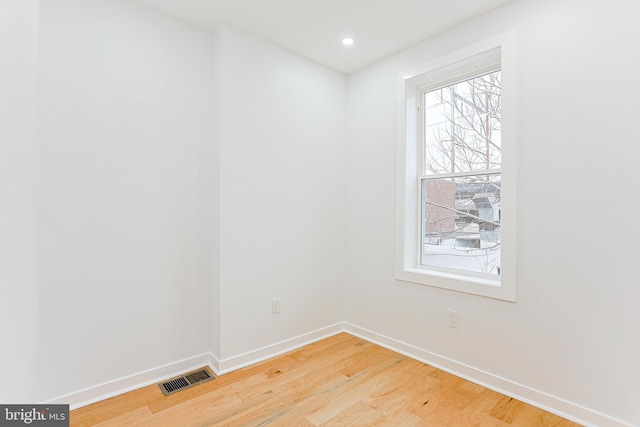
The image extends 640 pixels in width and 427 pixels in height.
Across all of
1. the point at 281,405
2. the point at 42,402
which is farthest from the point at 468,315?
the point at 42,402

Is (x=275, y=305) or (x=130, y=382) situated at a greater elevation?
(x=275, y=305)

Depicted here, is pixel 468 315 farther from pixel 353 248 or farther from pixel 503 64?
pixel 503 64

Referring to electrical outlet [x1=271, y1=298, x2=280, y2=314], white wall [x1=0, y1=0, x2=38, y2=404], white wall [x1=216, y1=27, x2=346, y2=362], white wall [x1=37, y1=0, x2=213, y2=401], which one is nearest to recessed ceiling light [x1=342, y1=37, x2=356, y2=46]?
white wall [x1=216, y1=27, x2=346, y2=362]

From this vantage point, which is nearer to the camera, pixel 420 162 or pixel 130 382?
pixel 130 382

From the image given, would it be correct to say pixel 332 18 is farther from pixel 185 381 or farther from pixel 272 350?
pixel 185 381

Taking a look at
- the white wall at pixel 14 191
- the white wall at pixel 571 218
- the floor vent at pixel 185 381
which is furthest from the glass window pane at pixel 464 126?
the white wall at pixel 14 191

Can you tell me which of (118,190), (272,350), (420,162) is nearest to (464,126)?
(420,162)

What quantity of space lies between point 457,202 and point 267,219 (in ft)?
5.23

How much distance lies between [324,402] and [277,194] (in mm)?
1619

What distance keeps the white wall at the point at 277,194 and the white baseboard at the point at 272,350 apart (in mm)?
36

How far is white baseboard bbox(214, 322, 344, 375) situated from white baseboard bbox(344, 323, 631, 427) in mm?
459

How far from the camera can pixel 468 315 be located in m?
2.35

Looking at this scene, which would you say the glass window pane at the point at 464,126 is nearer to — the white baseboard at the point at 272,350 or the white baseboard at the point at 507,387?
the white baseboard at the point at 507,387

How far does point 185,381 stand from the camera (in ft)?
7.45
